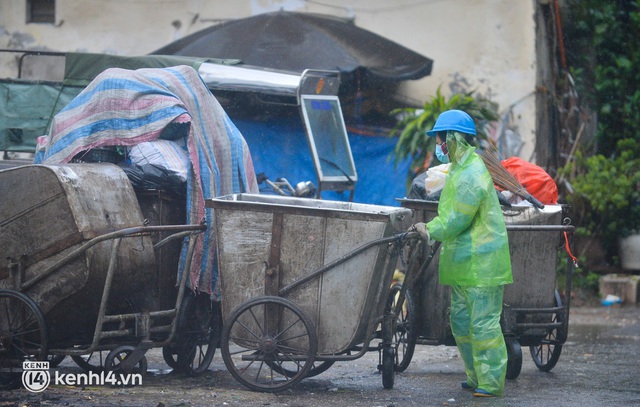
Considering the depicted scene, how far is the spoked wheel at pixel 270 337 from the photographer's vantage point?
5.82 m

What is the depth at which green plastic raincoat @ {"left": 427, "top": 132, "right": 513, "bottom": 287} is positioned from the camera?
599cm

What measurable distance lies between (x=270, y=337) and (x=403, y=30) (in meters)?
7.56

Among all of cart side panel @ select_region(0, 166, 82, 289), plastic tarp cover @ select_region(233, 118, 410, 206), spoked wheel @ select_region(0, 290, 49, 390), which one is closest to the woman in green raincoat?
cart side panel @ select_region(0, 166, 82, 289)

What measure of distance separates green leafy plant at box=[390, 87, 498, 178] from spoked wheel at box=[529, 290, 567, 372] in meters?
3.68

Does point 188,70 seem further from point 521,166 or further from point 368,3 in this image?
point 368,3

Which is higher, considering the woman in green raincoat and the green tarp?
the green tarp

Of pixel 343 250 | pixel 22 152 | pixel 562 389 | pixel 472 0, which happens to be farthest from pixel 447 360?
pixel 472 0

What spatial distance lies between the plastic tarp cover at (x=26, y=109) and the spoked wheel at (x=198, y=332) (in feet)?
12.6

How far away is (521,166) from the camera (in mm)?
7344

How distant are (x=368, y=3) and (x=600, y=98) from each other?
3546mm

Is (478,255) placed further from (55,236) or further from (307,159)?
(307,159)

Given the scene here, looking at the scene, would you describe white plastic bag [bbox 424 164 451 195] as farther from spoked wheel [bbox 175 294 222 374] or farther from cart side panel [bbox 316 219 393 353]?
spoked wheel [bbox 175 294 222 374]

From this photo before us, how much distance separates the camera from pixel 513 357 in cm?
671

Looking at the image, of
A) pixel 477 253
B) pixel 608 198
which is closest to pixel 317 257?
pixel 477 253
